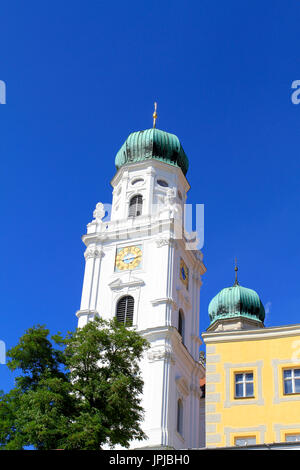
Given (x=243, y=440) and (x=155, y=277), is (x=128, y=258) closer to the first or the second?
(x=155, y=277)

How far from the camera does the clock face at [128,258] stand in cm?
5197

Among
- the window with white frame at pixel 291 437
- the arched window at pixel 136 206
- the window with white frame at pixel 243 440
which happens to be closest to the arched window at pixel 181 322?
the arched window at pixel 136 206

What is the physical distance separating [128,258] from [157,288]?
3696 millimetres

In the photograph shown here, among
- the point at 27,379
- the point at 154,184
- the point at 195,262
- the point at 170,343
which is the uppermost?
the point at 154,184

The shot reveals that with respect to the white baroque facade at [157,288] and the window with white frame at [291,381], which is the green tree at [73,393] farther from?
the white baroque facade at [157,288]

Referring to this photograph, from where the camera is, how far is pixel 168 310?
48.6 metres

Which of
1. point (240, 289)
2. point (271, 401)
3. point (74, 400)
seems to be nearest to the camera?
point (271, 401)

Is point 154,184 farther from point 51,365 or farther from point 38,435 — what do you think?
point 38,435

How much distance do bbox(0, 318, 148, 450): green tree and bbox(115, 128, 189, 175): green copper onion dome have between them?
1191 inches

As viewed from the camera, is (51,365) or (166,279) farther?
(166,279)

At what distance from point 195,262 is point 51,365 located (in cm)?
2835

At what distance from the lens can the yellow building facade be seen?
23688 mm

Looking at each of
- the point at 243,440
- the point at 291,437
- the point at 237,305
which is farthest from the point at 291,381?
the point at 237,305
